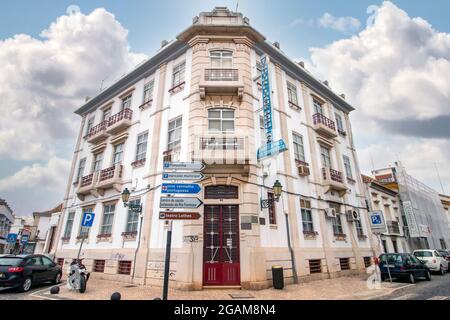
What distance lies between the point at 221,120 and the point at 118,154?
321 inches

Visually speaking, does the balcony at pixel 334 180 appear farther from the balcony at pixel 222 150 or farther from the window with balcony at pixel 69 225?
the window with balcony at pixel 69 225

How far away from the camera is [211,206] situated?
36.0ft

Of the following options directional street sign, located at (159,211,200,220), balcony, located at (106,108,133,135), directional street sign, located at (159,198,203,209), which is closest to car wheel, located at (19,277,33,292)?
directional street sign, located at (159,211,200,220)

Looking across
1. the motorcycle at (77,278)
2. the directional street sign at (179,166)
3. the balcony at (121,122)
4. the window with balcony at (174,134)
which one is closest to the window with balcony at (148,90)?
the balcony at (121,122)

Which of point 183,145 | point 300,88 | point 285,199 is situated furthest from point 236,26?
point 285,199

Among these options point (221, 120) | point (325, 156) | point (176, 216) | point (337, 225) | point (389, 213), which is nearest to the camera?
point (176, 216)

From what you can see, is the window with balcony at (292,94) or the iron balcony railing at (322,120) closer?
the window with balcony at (292,94)

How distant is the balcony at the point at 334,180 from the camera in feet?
50.4

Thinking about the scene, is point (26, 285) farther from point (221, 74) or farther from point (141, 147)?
point (221, 74)

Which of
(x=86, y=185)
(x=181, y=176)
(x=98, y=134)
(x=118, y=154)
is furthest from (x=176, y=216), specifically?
(x=98, y=134)

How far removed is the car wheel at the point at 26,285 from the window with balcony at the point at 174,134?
7.93 m

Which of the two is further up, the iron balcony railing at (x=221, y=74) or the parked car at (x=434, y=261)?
the iron balcony railing at (x=221, y=74)

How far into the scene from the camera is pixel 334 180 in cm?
1592

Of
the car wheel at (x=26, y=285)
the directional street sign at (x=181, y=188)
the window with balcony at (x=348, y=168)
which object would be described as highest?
the window with balcony at (x=348, y=168)
